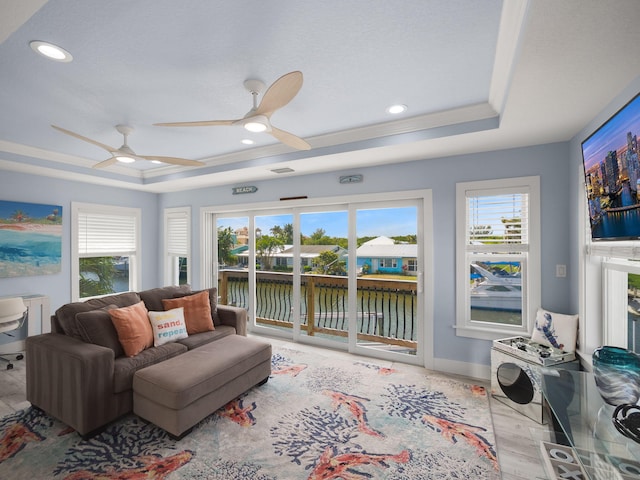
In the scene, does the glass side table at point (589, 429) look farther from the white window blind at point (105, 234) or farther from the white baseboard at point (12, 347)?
the white window blind at point (105, 234)

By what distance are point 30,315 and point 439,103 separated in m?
5.16

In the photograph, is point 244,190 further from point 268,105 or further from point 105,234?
point 268,105

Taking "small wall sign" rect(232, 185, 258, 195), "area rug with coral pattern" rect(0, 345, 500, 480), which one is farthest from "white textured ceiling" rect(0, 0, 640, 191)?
"area rug with coral pattern" rect(0, 345, 500, 480)

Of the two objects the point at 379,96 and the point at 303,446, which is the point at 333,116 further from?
the point at 303,446

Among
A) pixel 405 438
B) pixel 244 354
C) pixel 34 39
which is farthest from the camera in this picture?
pixel 244 354

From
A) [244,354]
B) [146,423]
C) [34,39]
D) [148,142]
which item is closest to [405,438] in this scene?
[244,354]

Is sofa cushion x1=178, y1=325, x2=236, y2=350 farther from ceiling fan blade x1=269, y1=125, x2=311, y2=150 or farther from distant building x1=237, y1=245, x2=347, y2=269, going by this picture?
ceiling fan blade x1=269, y1=125, x2=311, y2=150

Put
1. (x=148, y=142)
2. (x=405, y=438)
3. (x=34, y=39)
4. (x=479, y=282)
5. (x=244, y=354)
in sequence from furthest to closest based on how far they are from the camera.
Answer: (x=148, y=142)
(x=479, y=282)
(x=244, y=354)
(x=405, y=438)
(x=34, y=39)

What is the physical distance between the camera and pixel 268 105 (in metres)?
1.91

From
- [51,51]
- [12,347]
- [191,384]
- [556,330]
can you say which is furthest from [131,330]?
[556,330]

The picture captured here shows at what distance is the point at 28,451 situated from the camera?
79.9 inches

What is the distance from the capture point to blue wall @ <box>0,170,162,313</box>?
390 centimetres

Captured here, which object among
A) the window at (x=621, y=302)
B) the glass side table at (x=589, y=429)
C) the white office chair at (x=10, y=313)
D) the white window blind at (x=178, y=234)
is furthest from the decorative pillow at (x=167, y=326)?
the window at (x=621, y=302)

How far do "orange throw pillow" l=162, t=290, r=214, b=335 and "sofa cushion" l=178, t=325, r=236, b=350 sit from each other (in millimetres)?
82
